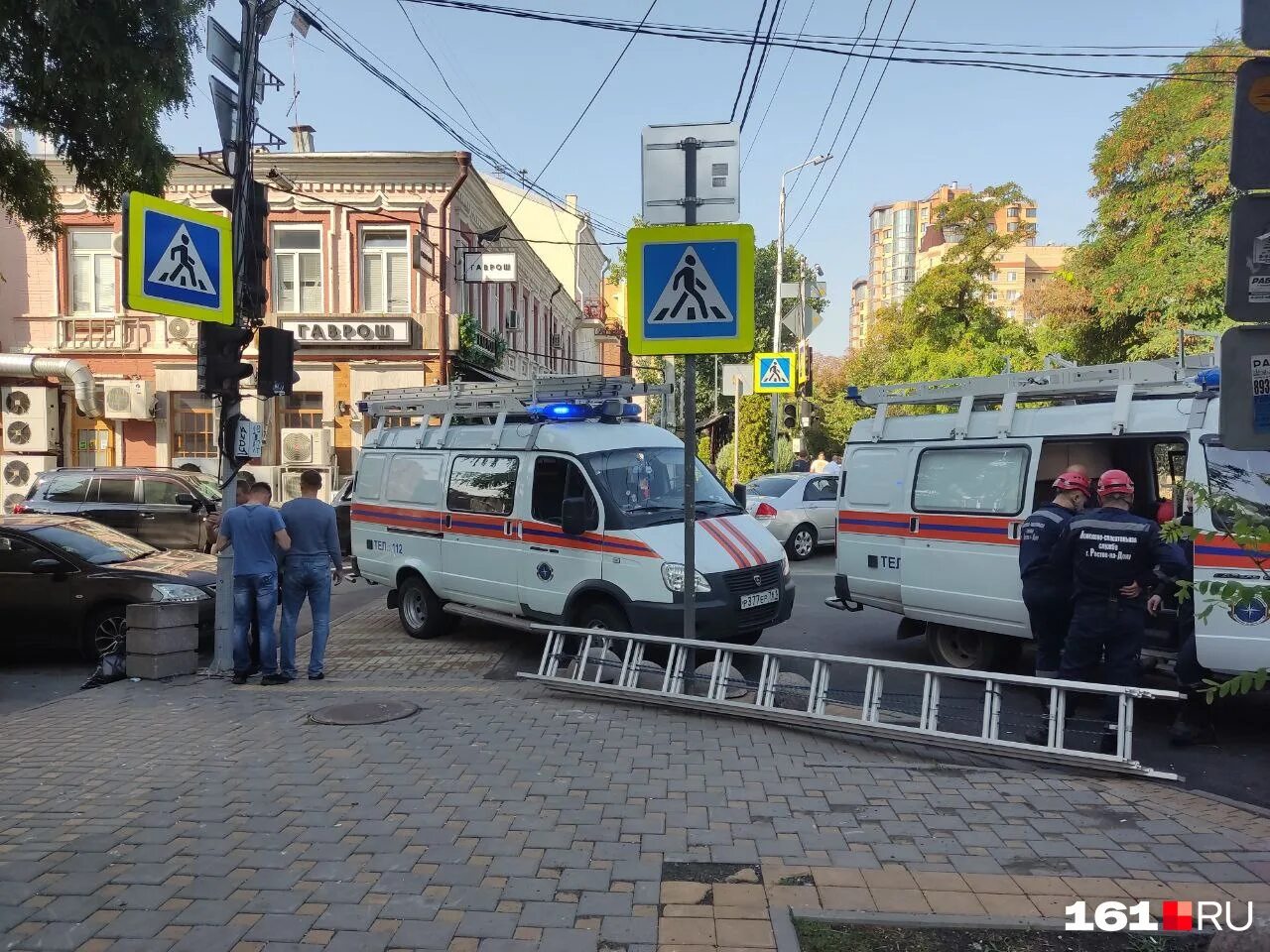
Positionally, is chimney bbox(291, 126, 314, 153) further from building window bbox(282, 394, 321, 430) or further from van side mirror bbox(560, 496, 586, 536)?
van side mirror bbox(560, 496, 586, 536)

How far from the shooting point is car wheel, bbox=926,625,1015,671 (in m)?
7.58

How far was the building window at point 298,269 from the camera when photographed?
22.7m

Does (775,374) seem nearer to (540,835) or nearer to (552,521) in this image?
(552,521)

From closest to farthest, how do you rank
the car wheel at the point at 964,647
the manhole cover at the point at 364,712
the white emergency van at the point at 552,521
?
the manhole cover at the point at 364,712 → the white emergency van at the point at 552,521 → the car wheel at the point at 964,647

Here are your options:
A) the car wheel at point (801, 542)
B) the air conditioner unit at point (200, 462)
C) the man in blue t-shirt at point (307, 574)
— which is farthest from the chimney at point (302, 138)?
the man in blue t-shirt at point (307, 574)

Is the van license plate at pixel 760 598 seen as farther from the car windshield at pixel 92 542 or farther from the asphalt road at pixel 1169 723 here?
the car windshield at pixel 92 542

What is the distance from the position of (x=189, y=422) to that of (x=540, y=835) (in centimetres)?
2165

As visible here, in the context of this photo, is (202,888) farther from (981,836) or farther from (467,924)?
(981,836)

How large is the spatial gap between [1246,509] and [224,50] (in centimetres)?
836

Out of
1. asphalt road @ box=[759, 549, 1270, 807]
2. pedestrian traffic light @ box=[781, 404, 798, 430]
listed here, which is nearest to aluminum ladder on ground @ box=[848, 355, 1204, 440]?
asphalt road @ box=[759, 549, 1270, 807]

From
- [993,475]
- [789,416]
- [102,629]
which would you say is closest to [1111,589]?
[993,475]

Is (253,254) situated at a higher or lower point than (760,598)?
higher

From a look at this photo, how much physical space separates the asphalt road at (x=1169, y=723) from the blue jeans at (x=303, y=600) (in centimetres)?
440

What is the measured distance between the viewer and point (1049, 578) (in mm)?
6000
